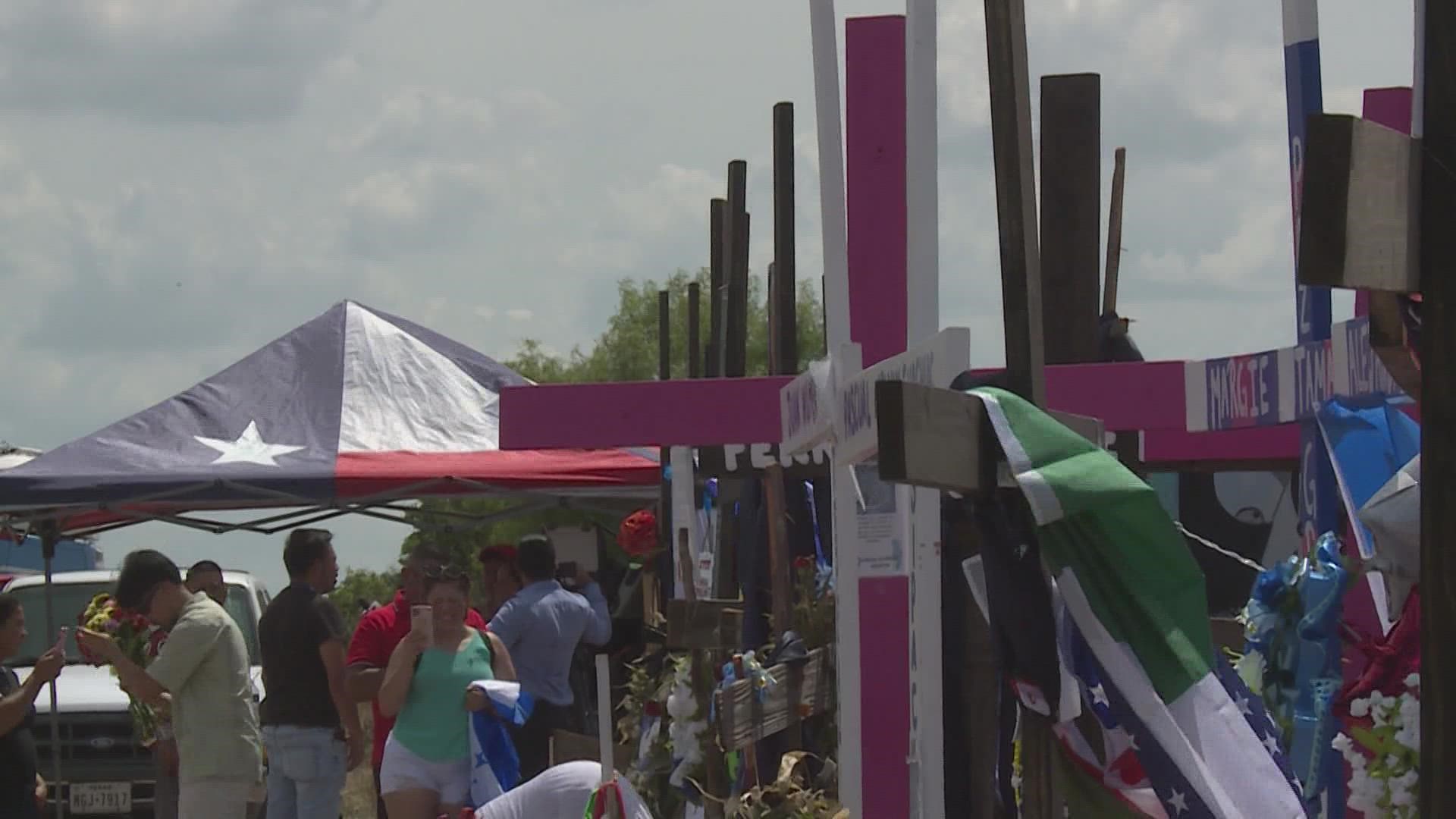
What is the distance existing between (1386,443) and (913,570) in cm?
102

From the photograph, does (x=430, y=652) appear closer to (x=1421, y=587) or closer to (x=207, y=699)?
(x=207, y=699)

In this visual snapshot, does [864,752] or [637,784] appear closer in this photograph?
[864,752]

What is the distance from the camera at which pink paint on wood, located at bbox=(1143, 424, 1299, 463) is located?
6891 mm

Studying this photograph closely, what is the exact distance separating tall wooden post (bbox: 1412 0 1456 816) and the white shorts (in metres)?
6.50

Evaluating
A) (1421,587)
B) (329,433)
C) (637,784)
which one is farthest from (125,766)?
(1421,587)

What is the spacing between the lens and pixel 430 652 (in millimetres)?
8680

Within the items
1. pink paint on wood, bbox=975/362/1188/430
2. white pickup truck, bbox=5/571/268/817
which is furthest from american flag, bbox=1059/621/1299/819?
white pickup truck, bbox=5/571/268/817

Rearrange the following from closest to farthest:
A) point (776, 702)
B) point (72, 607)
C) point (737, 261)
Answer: point (776, 702) → point (737, 261) → point (72, 607)

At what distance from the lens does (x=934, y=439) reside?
3.09 metres

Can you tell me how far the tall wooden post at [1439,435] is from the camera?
7.66ft

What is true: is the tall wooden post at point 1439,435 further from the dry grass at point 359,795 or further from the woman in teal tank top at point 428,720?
the dry grass at point 359,795

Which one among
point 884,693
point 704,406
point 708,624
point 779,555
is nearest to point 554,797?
point 708,624

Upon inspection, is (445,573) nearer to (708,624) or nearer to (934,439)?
(708,624)

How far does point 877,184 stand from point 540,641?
540 centimetres
